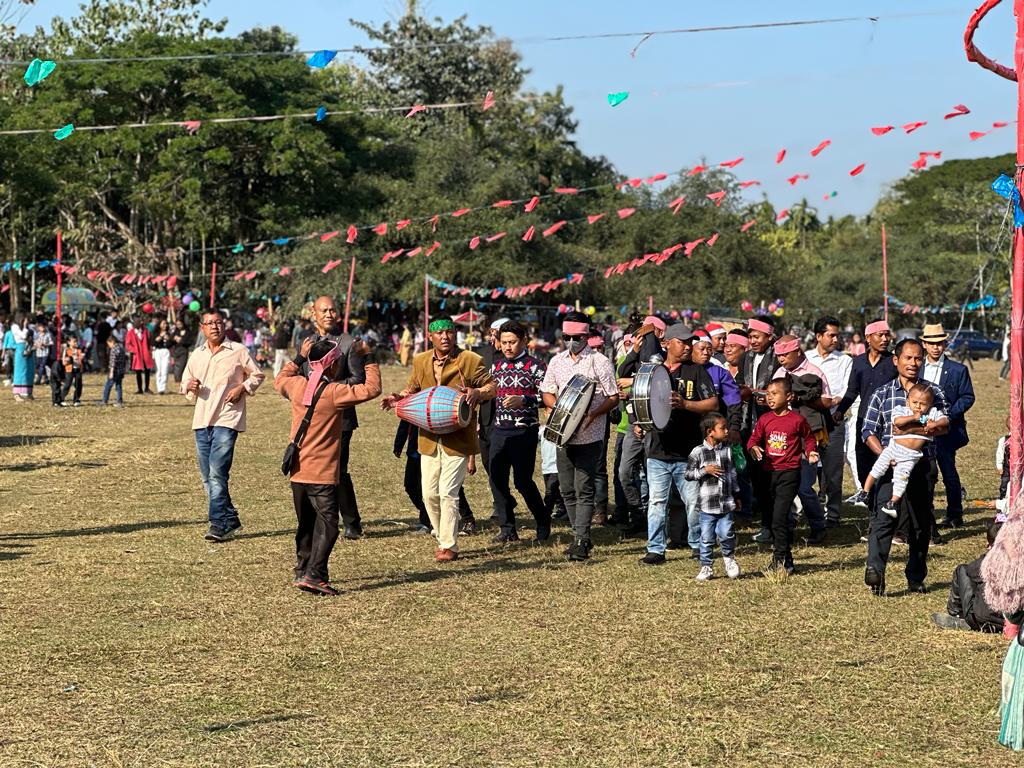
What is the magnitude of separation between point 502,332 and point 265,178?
129 ft

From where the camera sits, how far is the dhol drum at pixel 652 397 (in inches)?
383

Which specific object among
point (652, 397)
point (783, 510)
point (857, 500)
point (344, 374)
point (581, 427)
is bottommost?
point (857, 500)

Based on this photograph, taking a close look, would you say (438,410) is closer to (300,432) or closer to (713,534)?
(300,432)

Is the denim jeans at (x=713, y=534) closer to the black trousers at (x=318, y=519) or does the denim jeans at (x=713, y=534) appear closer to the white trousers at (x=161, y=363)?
the black trousers at (x=318, y=519)

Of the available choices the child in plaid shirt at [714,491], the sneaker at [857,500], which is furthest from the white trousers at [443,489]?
the sneaker at [857,500]

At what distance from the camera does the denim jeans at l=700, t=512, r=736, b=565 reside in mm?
9297

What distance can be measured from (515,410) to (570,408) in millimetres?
604

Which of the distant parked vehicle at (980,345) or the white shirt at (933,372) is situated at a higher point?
the distant parked vehicle at (980,345)

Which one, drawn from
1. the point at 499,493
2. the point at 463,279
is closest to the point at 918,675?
the point at 499,493

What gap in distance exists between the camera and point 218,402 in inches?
422

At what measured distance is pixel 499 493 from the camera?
10.7 meters

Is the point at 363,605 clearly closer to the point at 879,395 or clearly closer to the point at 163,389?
the point at 879,395

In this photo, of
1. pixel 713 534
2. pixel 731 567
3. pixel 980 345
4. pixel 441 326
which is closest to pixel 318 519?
pixel 441 326

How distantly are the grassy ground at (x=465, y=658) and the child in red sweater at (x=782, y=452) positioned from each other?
319mm
